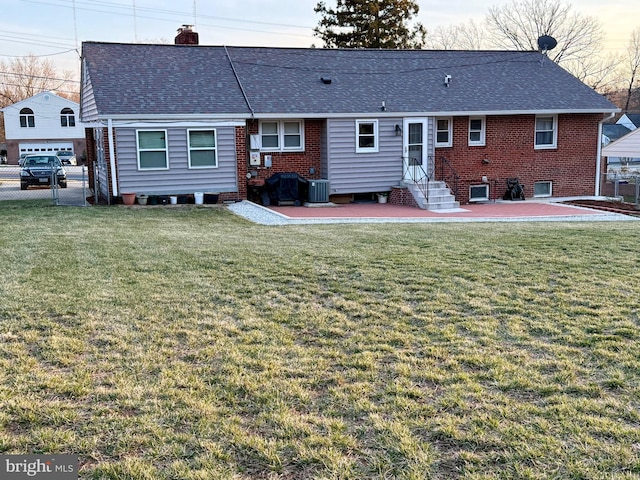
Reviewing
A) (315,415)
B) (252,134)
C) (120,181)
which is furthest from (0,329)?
(252,134)

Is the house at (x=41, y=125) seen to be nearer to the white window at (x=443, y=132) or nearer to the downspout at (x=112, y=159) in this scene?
the downspout at (x=112, y=159)

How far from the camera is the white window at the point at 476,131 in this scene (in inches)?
800

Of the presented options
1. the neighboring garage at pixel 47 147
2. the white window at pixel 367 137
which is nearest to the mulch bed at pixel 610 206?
the white window at pixel 367 137

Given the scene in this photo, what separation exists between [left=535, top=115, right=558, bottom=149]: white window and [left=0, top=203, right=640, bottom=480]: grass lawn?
13.2 meters

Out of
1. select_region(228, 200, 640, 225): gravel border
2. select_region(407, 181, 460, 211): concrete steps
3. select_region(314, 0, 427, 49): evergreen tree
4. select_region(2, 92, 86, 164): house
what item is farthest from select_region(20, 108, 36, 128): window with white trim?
select_region(407, 181, 460, 211): concrete steps

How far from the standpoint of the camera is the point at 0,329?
5.13m

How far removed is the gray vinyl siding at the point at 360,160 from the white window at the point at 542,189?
5.00m

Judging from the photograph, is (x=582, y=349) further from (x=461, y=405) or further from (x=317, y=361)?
(x=317, y=361)

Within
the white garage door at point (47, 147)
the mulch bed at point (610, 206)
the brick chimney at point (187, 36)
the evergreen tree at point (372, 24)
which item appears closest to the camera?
the mulch bed at point (610, 206)

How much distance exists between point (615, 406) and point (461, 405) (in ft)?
2.91

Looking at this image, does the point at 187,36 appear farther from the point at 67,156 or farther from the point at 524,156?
the point at 67,156

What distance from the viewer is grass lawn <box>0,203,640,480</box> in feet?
10.6

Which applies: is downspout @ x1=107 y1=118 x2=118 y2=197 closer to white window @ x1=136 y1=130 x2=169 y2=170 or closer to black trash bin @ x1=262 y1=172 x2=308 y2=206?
white window @ x1=136 y1=130 x2=169 y2=170

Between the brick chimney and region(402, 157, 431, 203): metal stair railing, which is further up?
the brick chimney
